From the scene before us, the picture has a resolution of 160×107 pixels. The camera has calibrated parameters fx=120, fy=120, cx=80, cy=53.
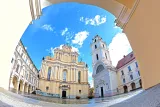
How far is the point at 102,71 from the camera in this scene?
20.1m

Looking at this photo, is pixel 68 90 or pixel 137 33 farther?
pixel 68 90

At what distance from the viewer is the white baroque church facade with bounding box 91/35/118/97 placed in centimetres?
1869

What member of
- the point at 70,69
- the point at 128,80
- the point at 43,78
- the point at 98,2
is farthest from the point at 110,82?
the point at 98,2

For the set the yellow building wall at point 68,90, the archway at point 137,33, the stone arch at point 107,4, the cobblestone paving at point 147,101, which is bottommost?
the yellow building wall at point 68,90

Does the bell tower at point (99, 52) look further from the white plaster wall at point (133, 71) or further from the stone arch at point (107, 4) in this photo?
the stone arch at point (107, 4)

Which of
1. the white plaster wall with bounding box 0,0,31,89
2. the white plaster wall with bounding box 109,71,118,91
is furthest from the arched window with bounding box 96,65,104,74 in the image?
the white plaster wall with bounding box 0,0,31,89

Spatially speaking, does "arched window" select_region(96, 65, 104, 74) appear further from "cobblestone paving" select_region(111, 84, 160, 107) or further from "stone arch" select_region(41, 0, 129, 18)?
"cobblestone paving" select_region(111, 84, 160, 107)

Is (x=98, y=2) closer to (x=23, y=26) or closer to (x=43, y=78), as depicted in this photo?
(x=23, y=26)

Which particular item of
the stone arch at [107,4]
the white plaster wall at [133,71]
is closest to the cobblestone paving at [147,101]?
the stone arch at [107,4]

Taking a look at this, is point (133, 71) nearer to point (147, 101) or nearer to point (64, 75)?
point (64, 75)

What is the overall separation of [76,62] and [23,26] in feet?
82.4

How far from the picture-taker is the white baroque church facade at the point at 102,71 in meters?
18.7

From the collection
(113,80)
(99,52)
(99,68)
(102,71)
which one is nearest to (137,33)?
(113,80)

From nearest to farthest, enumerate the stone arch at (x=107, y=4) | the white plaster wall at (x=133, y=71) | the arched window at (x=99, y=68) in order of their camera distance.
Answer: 1. the stone arch at (x=107, y=4)
2. the white plaster wall at (x=133, y=71)
3. the arched window at (x=99, y=68)
